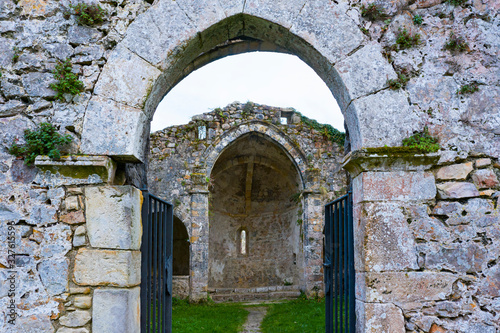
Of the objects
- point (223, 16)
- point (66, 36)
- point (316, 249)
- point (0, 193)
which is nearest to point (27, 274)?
→ point (0, 193)

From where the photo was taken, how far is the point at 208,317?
8.77 metres

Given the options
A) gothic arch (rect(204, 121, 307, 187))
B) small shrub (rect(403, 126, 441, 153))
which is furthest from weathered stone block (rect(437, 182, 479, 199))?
gothic arch (rect(204, 121, 307, 187))

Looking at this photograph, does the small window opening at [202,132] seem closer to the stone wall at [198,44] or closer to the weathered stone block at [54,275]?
the stone wall at [198,44]

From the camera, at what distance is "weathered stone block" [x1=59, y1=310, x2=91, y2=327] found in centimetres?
262

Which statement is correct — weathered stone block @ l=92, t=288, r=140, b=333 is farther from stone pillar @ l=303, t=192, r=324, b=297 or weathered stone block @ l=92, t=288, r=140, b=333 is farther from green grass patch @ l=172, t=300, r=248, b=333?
stone pillar @ l=303, t=192, r=324, b=297

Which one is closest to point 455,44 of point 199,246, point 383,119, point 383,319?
point 383,119

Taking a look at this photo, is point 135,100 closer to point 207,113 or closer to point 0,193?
point 0,193

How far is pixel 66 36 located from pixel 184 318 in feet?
23.2

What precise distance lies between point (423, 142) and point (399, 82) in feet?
1.64

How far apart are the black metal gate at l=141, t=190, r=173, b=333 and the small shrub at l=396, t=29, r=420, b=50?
2.33 meters

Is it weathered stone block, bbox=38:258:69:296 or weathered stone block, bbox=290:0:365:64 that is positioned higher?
weathered stone block, bbox=290:0:365:64

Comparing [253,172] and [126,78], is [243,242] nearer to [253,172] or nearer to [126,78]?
[253,172]

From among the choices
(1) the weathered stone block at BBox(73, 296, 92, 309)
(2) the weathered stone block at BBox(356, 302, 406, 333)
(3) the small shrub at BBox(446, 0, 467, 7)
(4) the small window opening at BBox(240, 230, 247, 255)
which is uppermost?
(3) the small shrub at BBox(446, 0, 467, 7)

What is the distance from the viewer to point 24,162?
2.78m
